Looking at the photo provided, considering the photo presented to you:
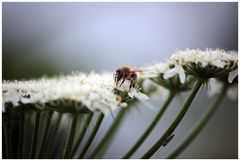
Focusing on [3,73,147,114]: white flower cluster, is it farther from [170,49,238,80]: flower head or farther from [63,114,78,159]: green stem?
[170,49,238,80]: flower head

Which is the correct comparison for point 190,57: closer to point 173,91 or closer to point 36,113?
point 173,91

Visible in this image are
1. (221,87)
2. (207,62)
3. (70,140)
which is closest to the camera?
(70,140)

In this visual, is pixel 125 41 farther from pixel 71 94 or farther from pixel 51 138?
pixel 71 94

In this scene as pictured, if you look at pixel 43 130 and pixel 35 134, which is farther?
pixel 43 130

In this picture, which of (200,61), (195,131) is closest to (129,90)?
(200,61)

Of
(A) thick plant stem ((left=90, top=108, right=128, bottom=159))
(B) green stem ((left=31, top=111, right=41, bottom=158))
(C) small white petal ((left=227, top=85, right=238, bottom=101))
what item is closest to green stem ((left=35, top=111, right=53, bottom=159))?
(B) green stem ((left=31, top=111, right=41, bottom=158))

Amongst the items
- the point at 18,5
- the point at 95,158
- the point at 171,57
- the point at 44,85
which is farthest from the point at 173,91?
the point at 18,5

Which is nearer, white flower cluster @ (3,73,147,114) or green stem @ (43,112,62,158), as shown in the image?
white flower cluster @ (3,73,147,114)

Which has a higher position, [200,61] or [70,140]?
[200,61]
